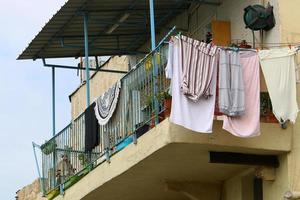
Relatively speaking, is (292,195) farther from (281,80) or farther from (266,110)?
(281,80)

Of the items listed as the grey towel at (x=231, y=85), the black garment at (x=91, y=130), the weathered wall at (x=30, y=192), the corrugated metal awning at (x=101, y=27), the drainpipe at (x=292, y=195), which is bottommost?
the weathered wall at (x=30, y=192)

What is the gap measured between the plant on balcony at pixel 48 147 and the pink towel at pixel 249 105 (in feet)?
21.3

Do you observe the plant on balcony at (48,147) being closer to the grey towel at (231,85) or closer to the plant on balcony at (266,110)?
the plant on balcony at (266,110)

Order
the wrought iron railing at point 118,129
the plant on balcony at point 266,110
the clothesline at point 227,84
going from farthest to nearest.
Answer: the wrought iron railing at point 118,129, the plant on balcony at point 266,110, the clothesline at point 227,84

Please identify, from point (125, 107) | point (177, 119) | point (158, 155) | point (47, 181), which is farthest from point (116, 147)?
point (47, 181)

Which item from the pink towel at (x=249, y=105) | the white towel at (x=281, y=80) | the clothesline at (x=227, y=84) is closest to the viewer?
the clothesline at (x=227, y=84)

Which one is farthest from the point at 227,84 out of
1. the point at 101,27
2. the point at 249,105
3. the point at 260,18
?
the point at 101,27

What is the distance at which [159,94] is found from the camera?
46.0ft

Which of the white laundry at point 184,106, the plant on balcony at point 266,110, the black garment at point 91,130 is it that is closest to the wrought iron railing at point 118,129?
the black garment at point 91,130

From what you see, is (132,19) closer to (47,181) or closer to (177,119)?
(47,181)

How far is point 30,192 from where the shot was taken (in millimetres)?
25859

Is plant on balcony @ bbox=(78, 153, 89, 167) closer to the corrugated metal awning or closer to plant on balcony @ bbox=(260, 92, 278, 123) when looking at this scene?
the corrugated metal awning

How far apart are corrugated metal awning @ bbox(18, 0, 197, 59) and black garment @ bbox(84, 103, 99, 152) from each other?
2070mm

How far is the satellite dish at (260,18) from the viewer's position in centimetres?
1487
